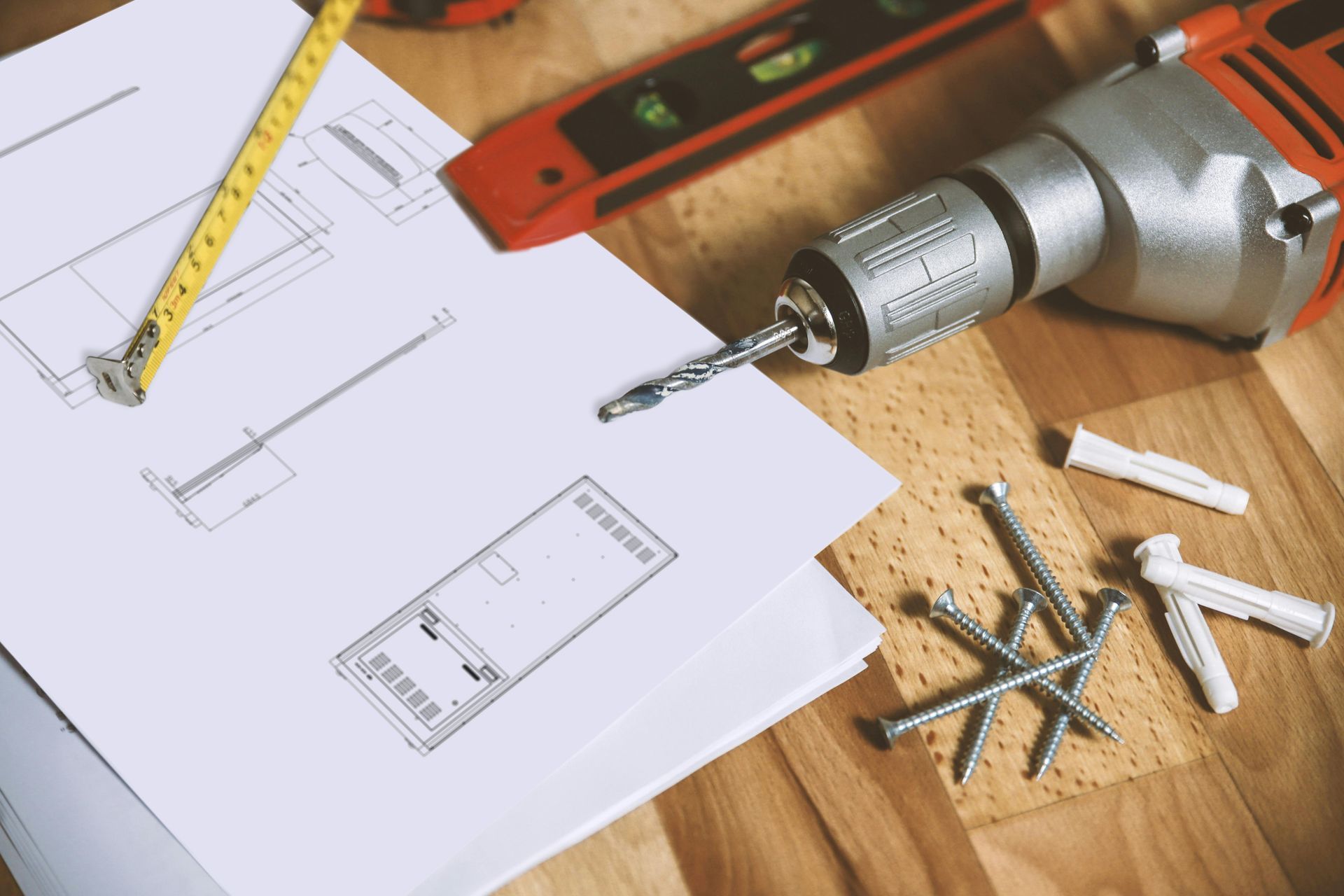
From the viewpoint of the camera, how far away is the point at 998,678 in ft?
1.82

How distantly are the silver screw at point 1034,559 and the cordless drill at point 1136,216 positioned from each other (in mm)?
97

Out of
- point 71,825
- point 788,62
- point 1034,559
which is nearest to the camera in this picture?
point 71,825

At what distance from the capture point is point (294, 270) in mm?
625

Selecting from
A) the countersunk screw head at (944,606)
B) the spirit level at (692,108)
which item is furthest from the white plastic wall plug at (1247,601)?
the spirit level at (692,108)

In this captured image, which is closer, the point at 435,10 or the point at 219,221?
the point at 219,221

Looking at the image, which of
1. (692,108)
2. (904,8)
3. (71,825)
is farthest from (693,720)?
(904,8)

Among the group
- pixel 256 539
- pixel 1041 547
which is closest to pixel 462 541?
pixel 256 539

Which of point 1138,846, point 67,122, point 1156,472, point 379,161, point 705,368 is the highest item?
point 67,122

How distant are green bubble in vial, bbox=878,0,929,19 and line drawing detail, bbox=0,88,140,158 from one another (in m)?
0.49

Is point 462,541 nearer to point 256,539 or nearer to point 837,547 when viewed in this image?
point 256,539

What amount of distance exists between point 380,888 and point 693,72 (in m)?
0.51

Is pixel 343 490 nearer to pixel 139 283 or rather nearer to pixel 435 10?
pixel 139 283

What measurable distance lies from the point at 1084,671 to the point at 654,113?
1.36 feet

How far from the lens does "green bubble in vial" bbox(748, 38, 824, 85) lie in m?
0.71
